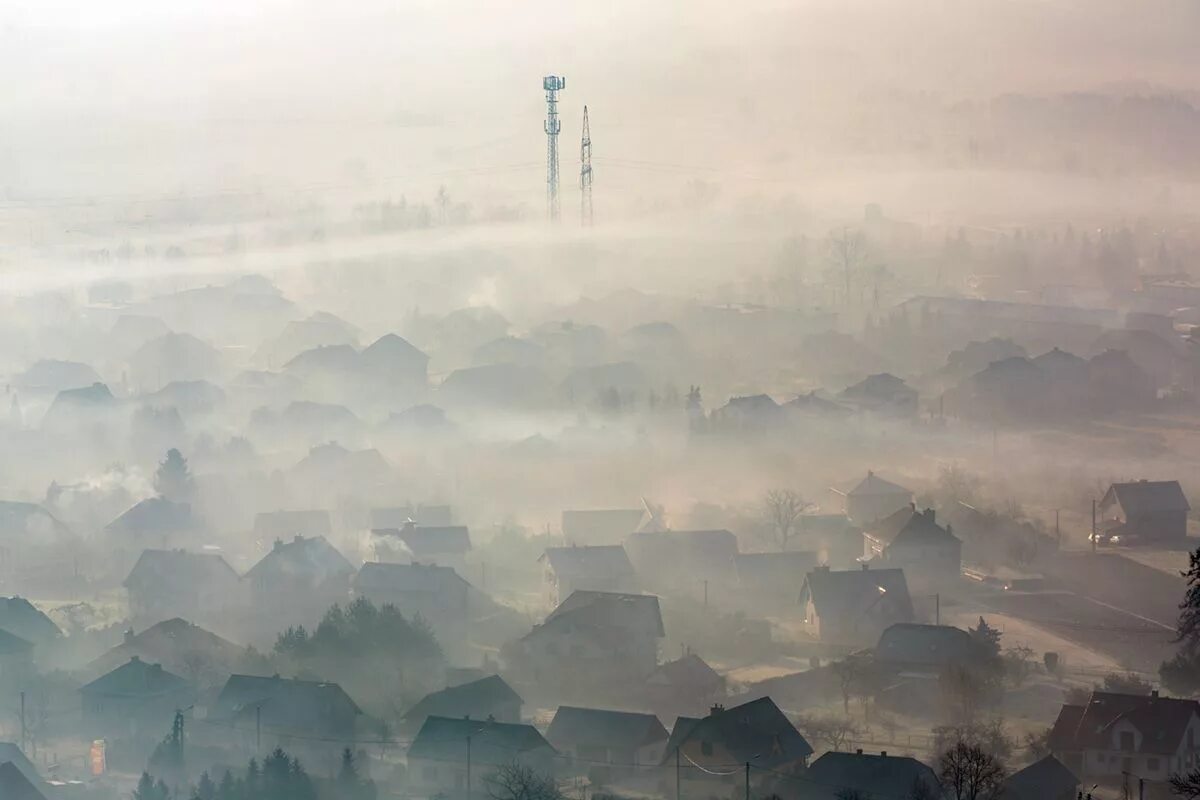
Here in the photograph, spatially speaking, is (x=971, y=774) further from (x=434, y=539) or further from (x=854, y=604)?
(x=434, y=539)

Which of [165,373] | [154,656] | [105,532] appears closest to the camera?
[154,656]

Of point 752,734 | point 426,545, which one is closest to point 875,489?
point 426,545

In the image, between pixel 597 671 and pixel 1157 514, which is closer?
pixel 597 671

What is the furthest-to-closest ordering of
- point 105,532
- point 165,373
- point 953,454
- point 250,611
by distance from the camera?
point 165,373 < point 953,454 < point 105,532 < point 250,611

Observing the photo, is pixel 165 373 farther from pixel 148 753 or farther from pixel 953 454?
pixel 148 753

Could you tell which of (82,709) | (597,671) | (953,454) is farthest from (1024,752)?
(953,454)
